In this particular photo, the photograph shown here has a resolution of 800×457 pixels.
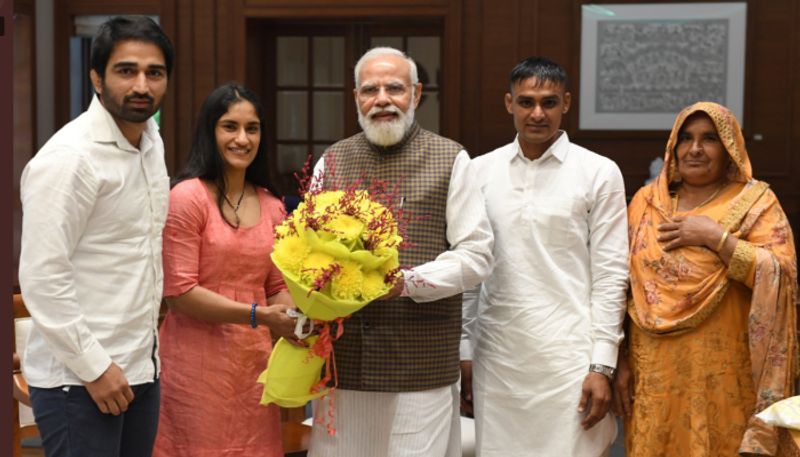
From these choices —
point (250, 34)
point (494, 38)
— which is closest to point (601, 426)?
point (494, 38)

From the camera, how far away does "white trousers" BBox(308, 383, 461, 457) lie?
103 inches

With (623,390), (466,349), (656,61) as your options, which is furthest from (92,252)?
(656,61)

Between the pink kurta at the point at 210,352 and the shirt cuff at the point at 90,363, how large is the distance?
452 millimetres

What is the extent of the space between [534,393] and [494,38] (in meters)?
4.35

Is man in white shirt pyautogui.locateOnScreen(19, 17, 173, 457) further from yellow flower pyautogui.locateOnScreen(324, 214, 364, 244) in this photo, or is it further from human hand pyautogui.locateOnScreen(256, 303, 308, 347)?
yellow flower pyautogui.locateOnScreen(324, 214, 364, 244)

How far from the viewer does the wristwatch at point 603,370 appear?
284cm

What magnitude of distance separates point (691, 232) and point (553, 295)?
437 millimetres

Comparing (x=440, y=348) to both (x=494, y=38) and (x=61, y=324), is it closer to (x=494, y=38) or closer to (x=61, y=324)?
(x=61, y=324)

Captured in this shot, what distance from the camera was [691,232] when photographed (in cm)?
277

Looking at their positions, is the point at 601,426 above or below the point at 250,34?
below

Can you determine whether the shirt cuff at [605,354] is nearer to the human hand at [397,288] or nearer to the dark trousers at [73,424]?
the human hand at [397,288]

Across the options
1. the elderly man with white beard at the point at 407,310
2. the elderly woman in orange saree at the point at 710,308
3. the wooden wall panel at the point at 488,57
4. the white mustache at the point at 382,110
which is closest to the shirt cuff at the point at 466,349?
the elderly man with white beard at the point at 407,310

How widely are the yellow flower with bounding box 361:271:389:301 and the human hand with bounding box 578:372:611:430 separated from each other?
2.74ft

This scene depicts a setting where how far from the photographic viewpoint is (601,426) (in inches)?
116
